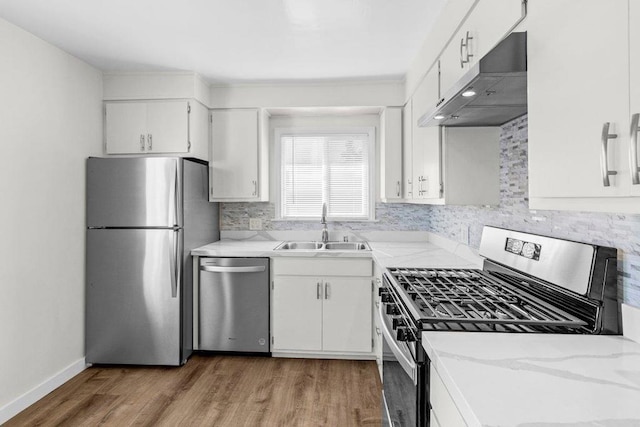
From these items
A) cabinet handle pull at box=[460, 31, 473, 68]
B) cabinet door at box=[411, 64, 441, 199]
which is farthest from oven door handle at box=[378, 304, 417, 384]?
cabinet handle pull at box=[460, 31, 473, 68]

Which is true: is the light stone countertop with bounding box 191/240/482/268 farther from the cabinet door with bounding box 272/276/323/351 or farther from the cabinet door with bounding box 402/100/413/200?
the cabinet door with bounding box 402/100/413/200

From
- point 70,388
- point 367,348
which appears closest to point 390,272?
point 367,348

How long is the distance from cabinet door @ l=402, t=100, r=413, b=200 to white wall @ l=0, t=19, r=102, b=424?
8.29 feet

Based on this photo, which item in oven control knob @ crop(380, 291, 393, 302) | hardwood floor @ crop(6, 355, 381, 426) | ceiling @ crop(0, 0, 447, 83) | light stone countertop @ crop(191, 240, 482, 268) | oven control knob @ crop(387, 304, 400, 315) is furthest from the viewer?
light stone countertop @ crop(191, 240, 482, 268)

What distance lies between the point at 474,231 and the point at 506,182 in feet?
1.75

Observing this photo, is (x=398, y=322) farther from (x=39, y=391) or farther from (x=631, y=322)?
(x=39, y=391)

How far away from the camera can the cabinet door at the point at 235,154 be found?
11.7 feet

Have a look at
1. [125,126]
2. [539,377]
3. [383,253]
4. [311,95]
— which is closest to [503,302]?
[539,377]

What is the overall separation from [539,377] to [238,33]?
245 cm

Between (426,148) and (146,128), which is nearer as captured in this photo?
(426,148)

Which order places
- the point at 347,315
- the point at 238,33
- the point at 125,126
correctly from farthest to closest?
the point at 125,126 → the point at 347,315 → the point at 238,33

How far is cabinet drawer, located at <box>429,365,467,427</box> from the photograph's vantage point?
94cm

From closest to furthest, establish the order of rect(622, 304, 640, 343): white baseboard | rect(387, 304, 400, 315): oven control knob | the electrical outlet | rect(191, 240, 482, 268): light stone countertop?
rect(622, 304, 640, 343): white baseboard
rect(387, 304, 400, 315): oven control knob
rect(191, 240, 482, 268): light stone countertop
the electrical outlet

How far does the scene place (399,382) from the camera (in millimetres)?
1604
